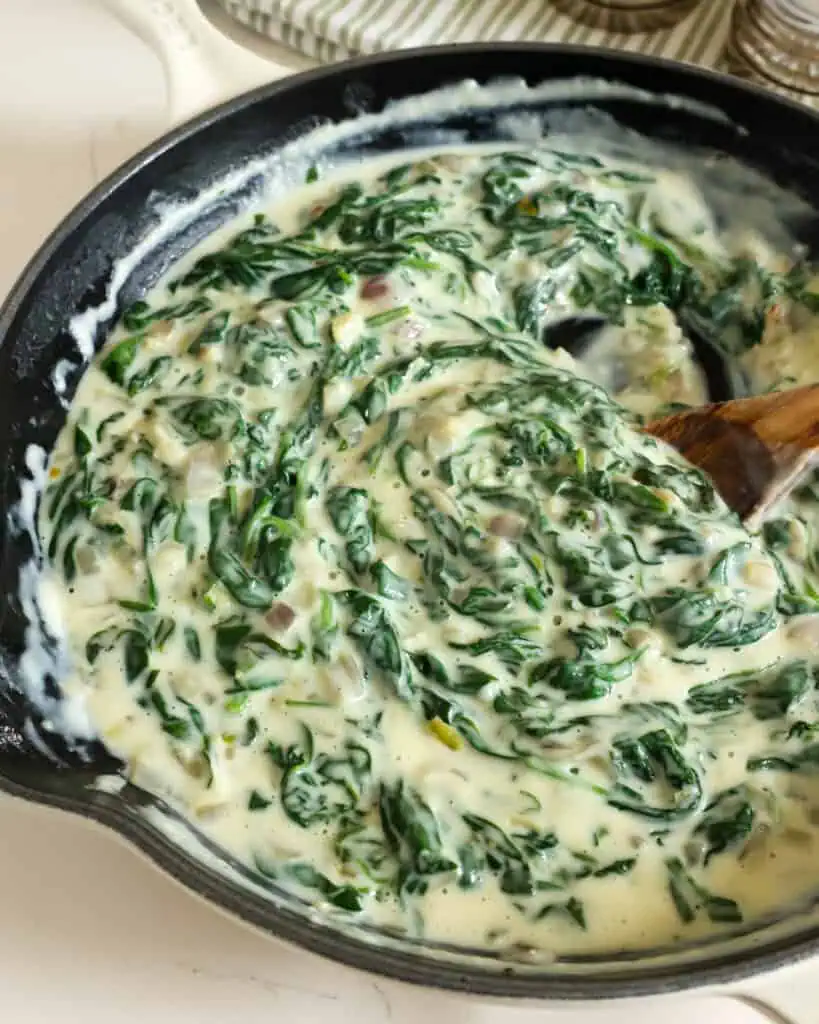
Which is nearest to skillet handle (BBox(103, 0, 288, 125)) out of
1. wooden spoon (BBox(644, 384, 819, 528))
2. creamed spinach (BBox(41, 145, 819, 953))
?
creamed spinach (BBox(41, 145, 819, 953))

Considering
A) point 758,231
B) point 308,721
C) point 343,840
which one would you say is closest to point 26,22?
point 758,231

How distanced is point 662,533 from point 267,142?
1061 millimetres

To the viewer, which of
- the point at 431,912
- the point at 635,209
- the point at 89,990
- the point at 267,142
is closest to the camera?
the point at 431,912

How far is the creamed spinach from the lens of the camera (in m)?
1.51

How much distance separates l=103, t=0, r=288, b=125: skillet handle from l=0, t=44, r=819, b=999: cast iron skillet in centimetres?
10

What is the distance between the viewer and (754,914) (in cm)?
148

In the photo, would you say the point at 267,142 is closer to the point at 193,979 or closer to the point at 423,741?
the point at 423,741

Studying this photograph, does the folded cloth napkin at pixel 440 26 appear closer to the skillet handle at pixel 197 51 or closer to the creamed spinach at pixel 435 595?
the skillet handle at pixel 197 51

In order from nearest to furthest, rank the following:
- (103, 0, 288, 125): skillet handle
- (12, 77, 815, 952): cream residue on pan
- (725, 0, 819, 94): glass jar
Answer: (12, 77, 815, 952): cream residue on pan < (103, 0, 288, 125): skillet handle < (725, 0, 819, 94): glass jar

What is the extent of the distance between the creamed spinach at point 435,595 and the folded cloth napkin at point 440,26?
0.68 m

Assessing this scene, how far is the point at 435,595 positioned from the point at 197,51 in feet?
3.82

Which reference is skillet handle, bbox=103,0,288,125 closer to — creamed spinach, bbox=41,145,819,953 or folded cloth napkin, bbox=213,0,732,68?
creamed spinach, bbox=41,145,819,953

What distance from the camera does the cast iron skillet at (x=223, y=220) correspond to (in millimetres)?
1249

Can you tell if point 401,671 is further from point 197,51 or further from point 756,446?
point 197,51
